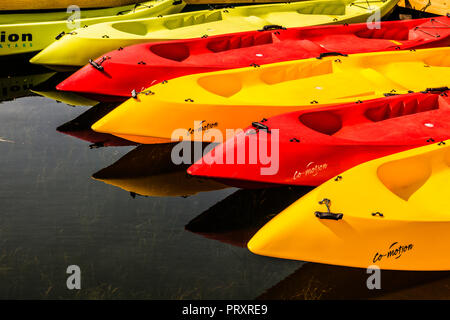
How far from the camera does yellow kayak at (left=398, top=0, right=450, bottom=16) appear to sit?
13484 mm

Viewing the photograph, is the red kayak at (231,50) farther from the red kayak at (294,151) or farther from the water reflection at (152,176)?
the red kayak at (294,151)

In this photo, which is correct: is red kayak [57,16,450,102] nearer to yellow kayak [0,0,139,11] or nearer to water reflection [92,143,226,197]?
water reflection [92,143,226,197]

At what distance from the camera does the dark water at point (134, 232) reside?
501 centimetres

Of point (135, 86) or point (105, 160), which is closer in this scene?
point (105, 160)

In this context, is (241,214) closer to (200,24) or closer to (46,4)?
(200,24)

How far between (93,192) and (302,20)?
7.69 meters

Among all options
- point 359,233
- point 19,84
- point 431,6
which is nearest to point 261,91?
point 359,233

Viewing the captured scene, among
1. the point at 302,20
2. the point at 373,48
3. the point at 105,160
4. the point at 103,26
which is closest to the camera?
the point at 105,160

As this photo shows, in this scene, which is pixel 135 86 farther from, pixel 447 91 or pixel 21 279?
pixel 447 91

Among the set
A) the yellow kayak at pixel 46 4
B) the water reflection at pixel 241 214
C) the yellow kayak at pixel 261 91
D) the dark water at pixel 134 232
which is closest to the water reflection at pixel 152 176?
the dark water at pixel 134 232

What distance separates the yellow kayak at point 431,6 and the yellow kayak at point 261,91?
4.88 meters

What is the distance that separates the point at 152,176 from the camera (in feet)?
22.9

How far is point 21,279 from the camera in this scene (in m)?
5.09
